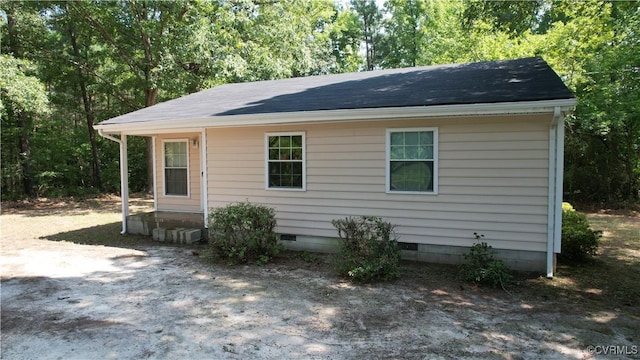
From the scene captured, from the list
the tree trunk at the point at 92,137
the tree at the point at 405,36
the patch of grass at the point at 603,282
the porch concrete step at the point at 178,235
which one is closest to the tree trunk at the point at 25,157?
the tree trunk at the point at 92,137

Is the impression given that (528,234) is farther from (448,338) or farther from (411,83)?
(411,83)

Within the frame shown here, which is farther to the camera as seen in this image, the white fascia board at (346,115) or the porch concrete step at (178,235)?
the porch concrete step at (178,235)

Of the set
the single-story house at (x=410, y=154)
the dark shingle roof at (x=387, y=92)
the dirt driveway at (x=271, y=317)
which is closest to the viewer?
the dirt driveway at (x=271, y=317)

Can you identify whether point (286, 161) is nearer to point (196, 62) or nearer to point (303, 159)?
point (303, 159)

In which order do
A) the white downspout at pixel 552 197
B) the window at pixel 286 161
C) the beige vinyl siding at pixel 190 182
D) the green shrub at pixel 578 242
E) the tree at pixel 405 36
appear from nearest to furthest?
the white downspout at pixel 552 197 < the green shrub at pixel 578 242 < the window at pixel 286 161 < the beige vinyl siding at pixel 190 182 < the tree at pixel 405 36

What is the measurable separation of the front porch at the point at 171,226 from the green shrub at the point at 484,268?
5329 millimetres

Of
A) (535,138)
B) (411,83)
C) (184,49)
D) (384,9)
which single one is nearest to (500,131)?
(535,138)

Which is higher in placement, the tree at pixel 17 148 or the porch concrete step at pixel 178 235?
the tree at pixel 17 148

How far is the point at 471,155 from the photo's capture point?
6227 mm

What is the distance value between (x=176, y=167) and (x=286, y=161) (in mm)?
3650

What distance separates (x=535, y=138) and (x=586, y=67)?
9.97 m

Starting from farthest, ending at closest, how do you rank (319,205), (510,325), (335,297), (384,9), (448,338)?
(384,9) → (319,205) → (335,297) → (510,325) → (448,338)

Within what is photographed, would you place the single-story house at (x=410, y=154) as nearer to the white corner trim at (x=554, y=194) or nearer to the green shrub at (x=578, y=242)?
the white corner trim at (x=554, y=194)

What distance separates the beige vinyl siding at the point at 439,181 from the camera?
5.95m
